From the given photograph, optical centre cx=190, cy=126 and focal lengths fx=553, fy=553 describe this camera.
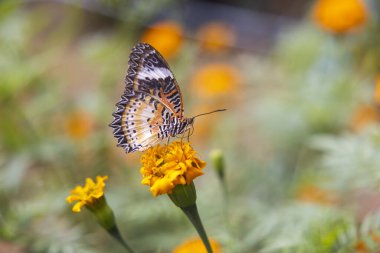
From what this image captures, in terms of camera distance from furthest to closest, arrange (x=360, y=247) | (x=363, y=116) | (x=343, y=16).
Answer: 1. (x=363, y=116)
2. (x=343, y=16)
3. (x=360, y=247)

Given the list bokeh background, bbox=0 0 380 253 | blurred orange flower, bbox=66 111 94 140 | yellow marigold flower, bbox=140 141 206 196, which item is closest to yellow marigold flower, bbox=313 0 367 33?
bokeh background, bbox=0 0 380 253

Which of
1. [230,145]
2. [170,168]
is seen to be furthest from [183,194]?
[230,145]

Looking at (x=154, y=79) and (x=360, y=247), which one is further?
(x=360, y=247)

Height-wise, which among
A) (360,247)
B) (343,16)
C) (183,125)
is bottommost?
(360,247)

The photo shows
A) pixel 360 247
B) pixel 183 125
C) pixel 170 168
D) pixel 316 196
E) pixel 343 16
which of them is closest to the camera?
pixel 170 168

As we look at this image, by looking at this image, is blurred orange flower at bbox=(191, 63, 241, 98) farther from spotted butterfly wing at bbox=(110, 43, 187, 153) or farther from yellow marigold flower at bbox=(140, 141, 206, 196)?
yellow marigold flower at bbox=(140, 141, 206, 196)

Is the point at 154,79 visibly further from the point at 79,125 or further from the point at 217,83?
the point at 217,83

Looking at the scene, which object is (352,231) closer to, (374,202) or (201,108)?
(374,202)
